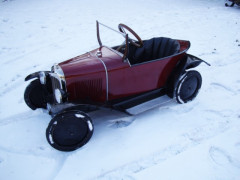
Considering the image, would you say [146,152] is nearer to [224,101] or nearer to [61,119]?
[61,119]

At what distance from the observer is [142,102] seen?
3137 mm

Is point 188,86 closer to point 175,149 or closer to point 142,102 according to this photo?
point 142,102

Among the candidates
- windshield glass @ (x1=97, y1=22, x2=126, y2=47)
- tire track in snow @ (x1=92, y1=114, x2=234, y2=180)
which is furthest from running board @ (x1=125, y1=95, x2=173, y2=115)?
windshield glass @ (x1=97, y1=22, x2=126, y2=47)

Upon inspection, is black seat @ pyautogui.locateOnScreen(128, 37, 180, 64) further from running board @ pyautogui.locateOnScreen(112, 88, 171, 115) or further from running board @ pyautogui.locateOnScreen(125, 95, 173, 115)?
running board @ pyautogui.locateOnScreen(125, 95, 173, 115)

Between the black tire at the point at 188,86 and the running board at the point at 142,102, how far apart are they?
0.22 metres

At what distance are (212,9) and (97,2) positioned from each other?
→ 4.98 m

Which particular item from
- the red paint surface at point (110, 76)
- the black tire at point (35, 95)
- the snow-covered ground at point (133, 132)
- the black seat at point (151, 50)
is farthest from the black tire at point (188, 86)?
the black tire at point (35, 95)

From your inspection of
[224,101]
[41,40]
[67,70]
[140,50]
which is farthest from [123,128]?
[41,40]

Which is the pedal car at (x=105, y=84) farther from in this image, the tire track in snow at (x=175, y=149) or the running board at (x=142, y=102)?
the tire track in snow at (x=175, y=149)

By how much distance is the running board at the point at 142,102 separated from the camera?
9.76 ft

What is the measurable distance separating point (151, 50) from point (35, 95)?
1.99 meters

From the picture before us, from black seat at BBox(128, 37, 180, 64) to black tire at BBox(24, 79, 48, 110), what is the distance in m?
1.48

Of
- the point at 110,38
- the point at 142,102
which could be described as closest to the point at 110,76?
the point at 142,102

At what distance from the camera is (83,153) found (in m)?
2.60
